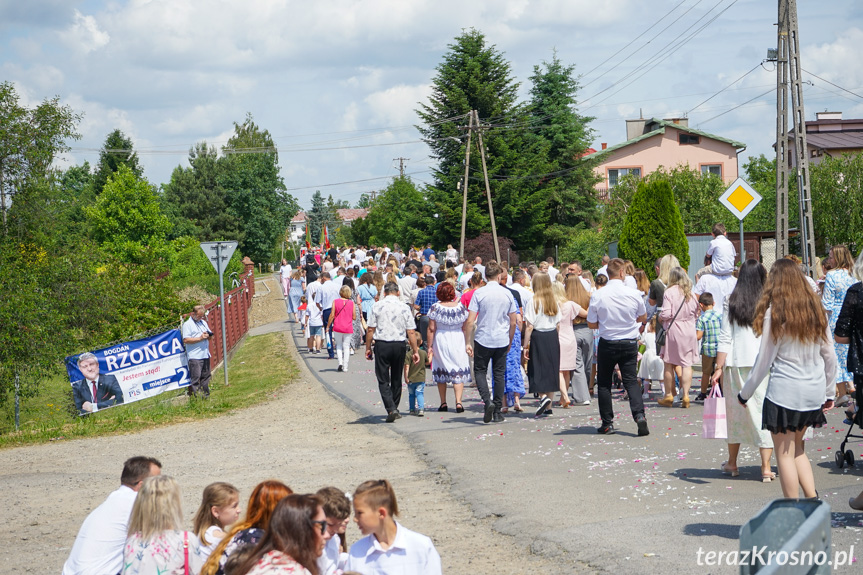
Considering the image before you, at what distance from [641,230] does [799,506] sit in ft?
95.1

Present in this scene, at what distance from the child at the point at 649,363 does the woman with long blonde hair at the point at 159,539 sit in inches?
372

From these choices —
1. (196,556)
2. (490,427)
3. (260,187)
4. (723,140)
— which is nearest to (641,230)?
(490,427)

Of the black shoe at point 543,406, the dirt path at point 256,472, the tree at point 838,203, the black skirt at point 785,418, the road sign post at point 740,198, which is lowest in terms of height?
the dirt path at point 256,472

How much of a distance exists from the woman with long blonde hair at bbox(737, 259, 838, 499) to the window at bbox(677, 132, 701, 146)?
233ft

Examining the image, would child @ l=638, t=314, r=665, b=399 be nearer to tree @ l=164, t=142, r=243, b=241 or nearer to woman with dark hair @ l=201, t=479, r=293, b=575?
woman with dark hair @ l=201, t=479, r=293, b=575

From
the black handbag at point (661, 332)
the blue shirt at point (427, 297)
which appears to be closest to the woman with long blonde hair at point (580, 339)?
the black handbag at point (661, 332)

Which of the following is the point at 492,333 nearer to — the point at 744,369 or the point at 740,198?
the point at 744,369

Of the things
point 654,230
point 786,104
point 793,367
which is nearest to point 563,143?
point 654,230

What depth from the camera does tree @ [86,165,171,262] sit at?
73375 mm

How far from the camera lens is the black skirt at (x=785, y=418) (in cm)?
642

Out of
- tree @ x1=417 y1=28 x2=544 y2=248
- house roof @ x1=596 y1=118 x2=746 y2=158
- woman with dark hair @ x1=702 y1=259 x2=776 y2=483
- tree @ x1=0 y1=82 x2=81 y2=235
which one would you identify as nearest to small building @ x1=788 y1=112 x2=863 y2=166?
house roof @ x1=596 y1=118 x2=746 y2=158

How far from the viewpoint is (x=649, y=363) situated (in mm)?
13625

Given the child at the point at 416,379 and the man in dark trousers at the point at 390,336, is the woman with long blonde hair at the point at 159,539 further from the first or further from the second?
the child at the point at 416,379

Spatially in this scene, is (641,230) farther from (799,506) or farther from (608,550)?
(799,506)
